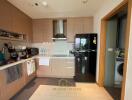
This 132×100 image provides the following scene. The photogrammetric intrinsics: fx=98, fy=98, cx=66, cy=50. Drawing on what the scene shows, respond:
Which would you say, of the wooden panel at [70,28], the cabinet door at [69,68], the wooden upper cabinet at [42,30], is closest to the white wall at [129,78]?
the cabinet door at [69,68]

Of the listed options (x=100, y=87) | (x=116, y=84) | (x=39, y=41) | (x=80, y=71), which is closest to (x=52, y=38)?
(x=39, y=41)

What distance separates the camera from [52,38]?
3.91m

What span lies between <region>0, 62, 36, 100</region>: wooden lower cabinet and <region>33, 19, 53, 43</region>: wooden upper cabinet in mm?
1486

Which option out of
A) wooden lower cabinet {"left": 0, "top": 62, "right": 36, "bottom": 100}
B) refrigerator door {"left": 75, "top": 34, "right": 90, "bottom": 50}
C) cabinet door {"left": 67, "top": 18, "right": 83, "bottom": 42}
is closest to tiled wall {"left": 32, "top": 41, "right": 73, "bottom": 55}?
cabinet door {"left": 67, "top": 18, "right": 83, "bottom": 42}

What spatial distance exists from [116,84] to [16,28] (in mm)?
3391

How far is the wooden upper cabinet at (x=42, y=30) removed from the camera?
389 centimetres

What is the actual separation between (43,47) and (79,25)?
175 cm

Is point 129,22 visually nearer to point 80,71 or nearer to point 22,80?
point 80,71

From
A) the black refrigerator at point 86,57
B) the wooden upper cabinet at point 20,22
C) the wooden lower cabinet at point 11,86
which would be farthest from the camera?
the black refrigerator at point 86,57

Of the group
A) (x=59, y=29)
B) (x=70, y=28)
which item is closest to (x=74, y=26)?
(x=70, y=28)

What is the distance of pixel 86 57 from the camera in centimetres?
324

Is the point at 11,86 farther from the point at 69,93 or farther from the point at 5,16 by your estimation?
the point at 5,16

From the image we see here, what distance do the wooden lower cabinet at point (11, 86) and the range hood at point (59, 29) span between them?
1732 mm

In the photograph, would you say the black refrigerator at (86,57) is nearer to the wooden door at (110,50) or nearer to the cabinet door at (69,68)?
the cabinet door at (69,68)
